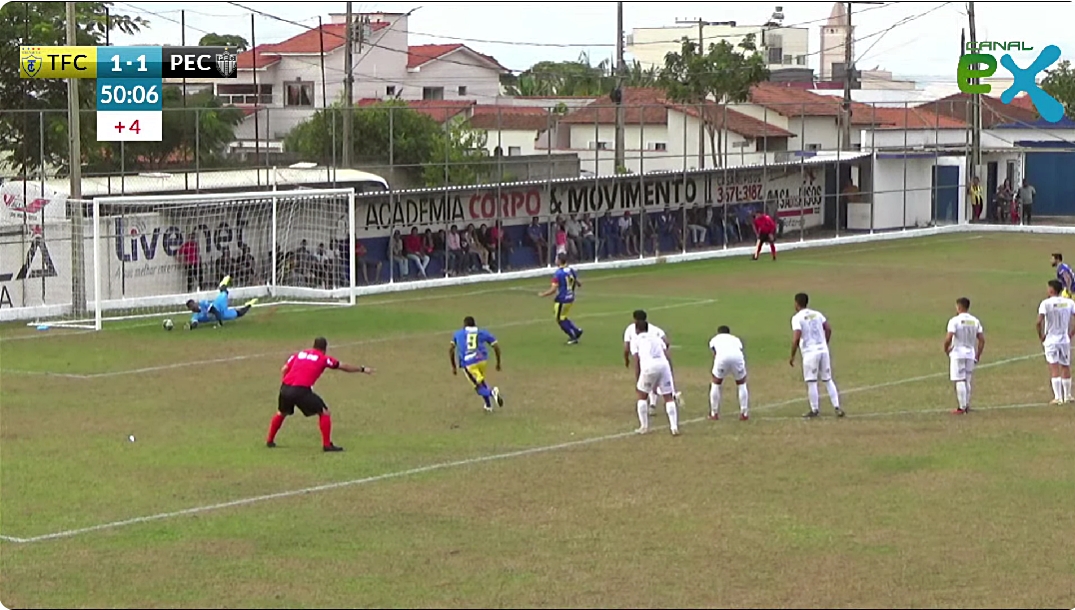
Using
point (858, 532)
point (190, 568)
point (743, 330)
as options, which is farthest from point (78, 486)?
point (743, 330)

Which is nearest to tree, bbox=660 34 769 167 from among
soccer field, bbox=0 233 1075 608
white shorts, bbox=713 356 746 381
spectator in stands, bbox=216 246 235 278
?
spectator in stands, bbox=216 246 235 278

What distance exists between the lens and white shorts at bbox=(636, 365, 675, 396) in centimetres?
2225

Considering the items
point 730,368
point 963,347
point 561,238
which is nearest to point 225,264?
point 561,238

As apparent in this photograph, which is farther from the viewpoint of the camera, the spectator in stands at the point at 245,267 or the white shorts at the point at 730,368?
the spectator in stands at the point at 245,267

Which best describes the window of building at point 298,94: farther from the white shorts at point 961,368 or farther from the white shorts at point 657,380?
the white shorts at point 657,380

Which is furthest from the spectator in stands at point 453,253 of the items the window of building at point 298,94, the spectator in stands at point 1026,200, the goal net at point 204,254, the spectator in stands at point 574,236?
the window of building at point 298,94

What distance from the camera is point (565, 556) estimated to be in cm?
1568

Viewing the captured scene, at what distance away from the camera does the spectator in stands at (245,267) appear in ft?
136

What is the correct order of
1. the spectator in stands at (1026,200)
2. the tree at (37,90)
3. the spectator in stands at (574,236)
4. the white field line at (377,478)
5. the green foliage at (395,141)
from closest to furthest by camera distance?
the white field line at (377,478) < the tree at (37,90) < the spectator in stands at (574,236) < the green foliage at (395,141) < the spectator in stands at (1026,200)

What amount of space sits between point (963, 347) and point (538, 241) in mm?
26048

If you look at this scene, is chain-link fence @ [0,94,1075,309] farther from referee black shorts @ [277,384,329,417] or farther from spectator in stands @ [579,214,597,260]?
referee black shorts @ [277,384,329,417]

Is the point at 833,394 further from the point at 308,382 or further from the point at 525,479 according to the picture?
the point at 308,382

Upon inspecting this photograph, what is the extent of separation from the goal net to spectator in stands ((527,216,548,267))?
7204mm

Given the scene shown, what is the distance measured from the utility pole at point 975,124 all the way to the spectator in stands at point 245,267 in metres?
30.1
